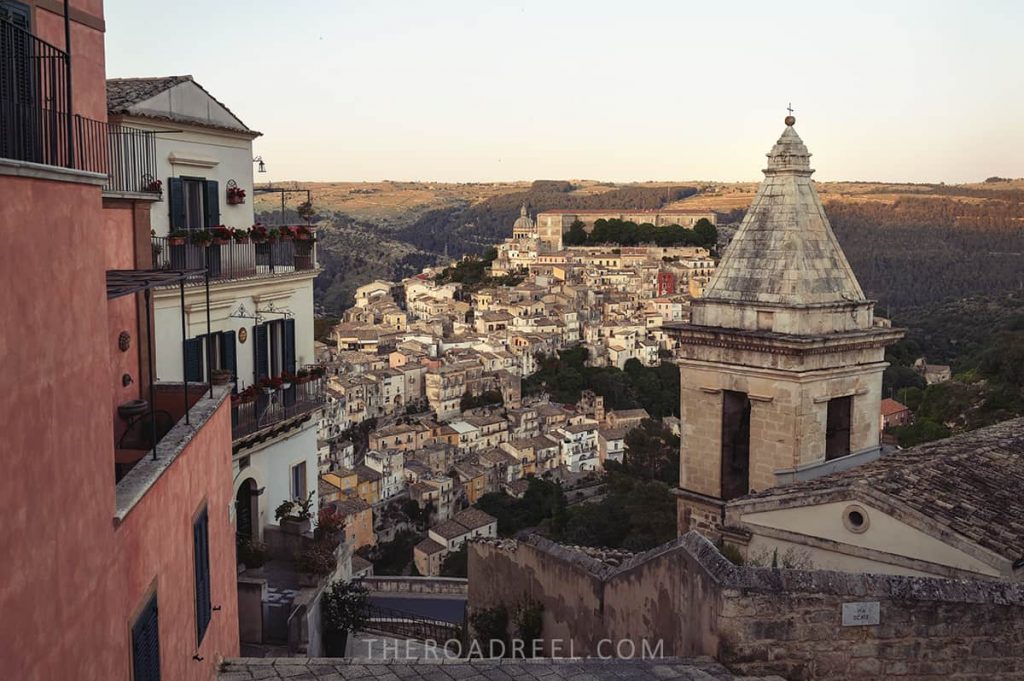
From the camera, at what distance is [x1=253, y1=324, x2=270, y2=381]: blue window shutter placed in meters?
13.1

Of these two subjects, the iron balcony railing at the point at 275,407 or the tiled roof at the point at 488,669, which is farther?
the iron balcony railing at the point at 275,407

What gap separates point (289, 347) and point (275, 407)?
1317mm

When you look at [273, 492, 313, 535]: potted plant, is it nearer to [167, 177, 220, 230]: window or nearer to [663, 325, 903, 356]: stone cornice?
[167, 177, 220, 230]: window

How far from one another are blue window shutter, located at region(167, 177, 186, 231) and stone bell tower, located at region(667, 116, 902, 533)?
6.05 m

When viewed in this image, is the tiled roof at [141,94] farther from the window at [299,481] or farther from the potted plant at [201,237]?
the window at [299,481]

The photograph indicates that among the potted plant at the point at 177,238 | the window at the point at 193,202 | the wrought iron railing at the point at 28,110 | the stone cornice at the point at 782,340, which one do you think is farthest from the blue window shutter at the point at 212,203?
the wrought iron railing at the point at 28,110

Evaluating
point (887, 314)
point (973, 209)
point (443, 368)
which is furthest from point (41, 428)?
point (973, 209)

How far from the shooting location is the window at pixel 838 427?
10406 mm

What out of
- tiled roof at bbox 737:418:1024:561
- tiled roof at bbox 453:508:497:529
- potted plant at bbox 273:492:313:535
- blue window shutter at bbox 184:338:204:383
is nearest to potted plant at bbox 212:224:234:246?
blue window shutter at bbox 184:338:204:383

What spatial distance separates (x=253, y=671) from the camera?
22.6 ft

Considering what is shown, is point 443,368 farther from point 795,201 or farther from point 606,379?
point 795,201

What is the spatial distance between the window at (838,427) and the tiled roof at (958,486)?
0.55 metres

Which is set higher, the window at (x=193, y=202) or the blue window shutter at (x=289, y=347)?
the window at (x=193, y=202)

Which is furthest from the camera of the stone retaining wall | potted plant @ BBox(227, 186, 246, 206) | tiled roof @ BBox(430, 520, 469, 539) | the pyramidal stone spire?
tiled roof @ BBox(430, 520, 469, 539)
